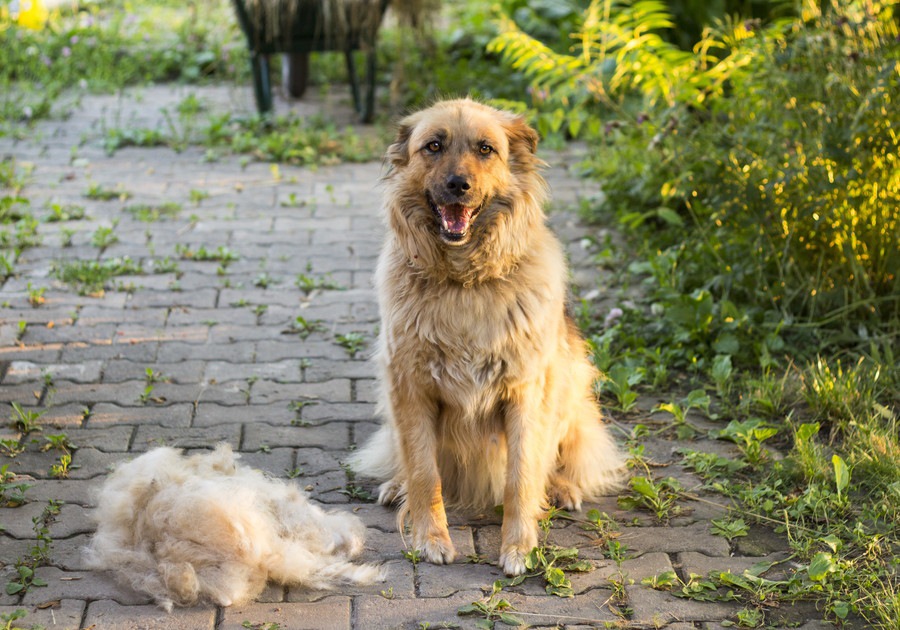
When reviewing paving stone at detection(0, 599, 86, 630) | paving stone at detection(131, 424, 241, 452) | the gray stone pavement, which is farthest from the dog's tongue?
paving stone at detection(0, 599, 86, 630)

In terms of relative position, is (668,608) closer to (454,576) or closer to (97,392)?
(454,576)

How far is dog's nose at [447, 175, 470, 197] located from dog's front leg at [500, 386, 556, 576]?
0.76m

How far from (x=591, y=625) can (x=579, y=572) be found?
35 cm

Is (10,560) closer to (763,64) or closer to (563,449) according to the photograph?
(563,449)

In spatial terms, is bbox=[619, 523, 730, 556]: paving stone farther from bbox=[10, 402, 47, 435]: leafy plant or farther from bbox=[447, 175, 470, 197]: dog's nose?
bbox=[10, 402, 47, 435]: leafy plant

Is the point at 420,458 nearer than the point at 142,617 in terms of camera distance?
No

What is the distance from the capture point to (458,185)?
12.0 feet

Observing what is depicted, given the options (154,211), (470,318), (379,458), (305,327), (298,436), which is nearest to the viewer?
(470,318)

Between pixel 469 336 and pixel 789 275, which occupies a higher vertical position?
pixel 469 336

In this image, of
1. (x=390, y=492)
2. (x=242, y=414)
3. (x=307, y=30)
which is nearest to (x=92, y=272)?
(x=242, y=414)

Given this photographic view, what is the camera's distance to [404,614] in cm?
334

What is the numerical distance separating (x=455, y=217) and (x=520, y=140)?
45 cm

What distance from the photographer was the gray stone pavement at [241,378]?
339 cm

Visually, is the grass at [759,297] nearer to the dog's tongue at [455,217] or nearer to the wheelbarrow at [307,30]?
the dog's tongue at [455,217]
